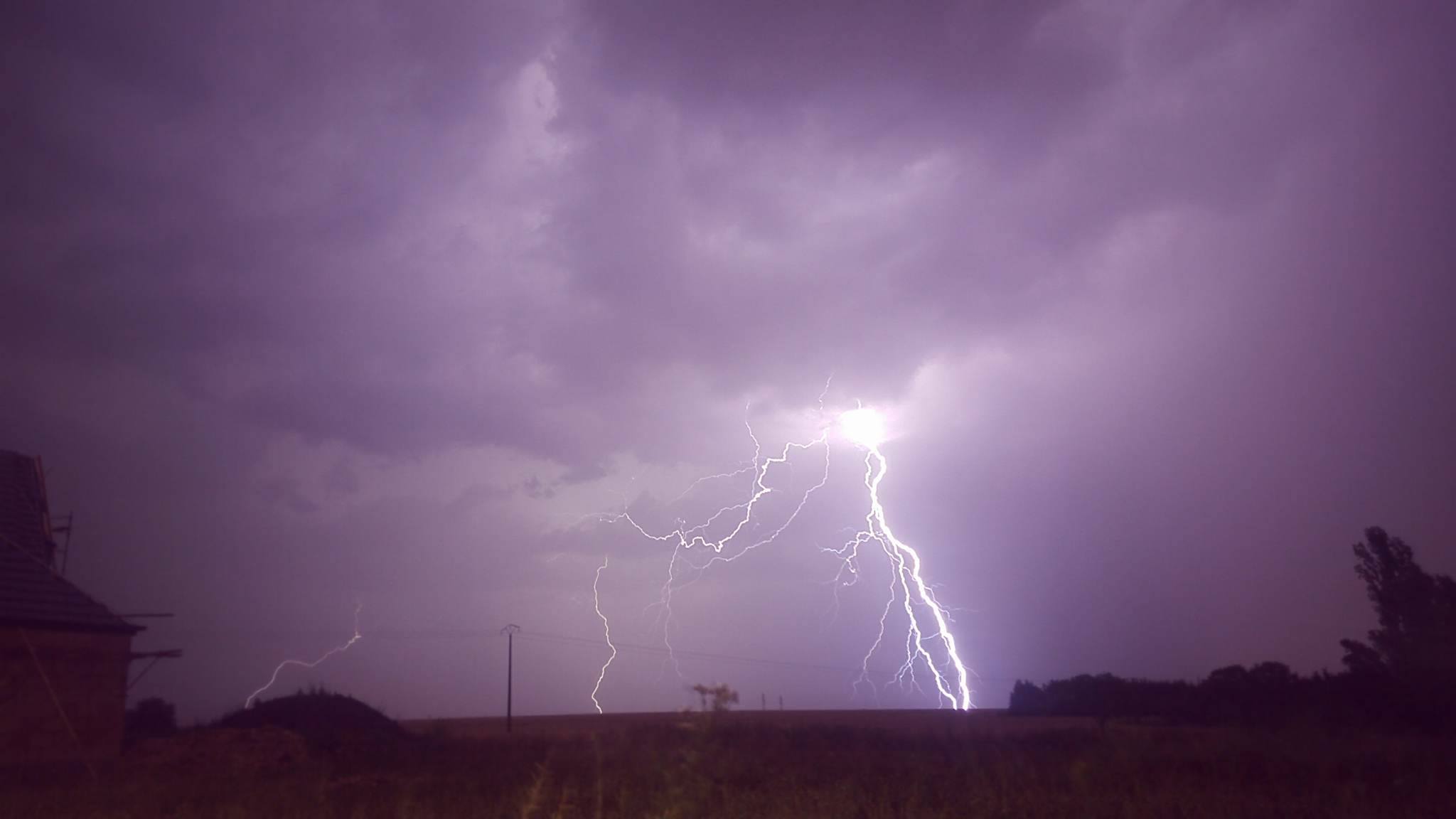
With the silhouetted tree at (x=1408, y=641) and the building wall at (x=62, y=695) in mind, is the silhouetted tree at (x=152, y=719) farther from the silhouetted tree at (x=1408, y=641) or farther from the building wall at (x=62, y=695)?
the silhouetted tree at (x=1408, y=641)

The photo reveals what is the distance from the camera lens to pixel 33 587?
19859 millimetres

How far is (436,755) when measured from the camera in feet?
72.0

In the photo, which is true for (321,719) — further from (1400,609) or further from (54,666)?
(1400,609)

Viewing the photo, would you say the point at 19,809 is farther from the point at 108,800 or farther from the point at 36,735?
the point at 36,735

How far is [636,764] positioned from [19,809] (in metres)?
9.19

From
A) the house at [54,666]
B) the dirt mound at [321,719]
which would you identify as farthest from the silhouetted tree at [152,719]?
the house at [54,666]

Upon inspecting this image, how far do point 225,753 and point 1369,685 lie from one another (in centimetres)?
3692

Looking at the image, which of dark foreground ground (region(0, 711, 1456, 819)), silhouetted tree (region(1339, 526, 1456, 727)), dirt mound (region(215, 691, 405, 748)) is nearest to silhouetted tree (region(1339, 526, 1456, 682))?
silhouetted tree (region(1339, 526, 1456, 727))

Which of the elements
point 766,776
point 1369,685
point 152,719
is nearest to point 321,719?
point 152,719

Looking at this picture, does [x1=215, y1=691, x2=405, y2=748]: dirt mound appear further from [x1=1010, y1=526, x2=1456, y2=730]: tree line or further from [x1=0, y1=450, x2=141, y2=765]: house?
[x1=1010, y1=526, x2=1456, y2=730]: tree line

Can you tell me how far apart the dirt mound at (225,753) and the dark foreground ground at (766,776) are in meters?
0.06

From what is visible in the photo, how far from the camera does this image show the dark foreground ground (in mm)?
11844

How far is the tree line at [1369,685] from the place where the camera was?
28562 millimetres

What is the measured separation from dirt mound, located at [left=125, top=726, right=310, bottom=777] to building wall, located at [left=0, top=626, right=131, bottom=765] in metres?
1.09
